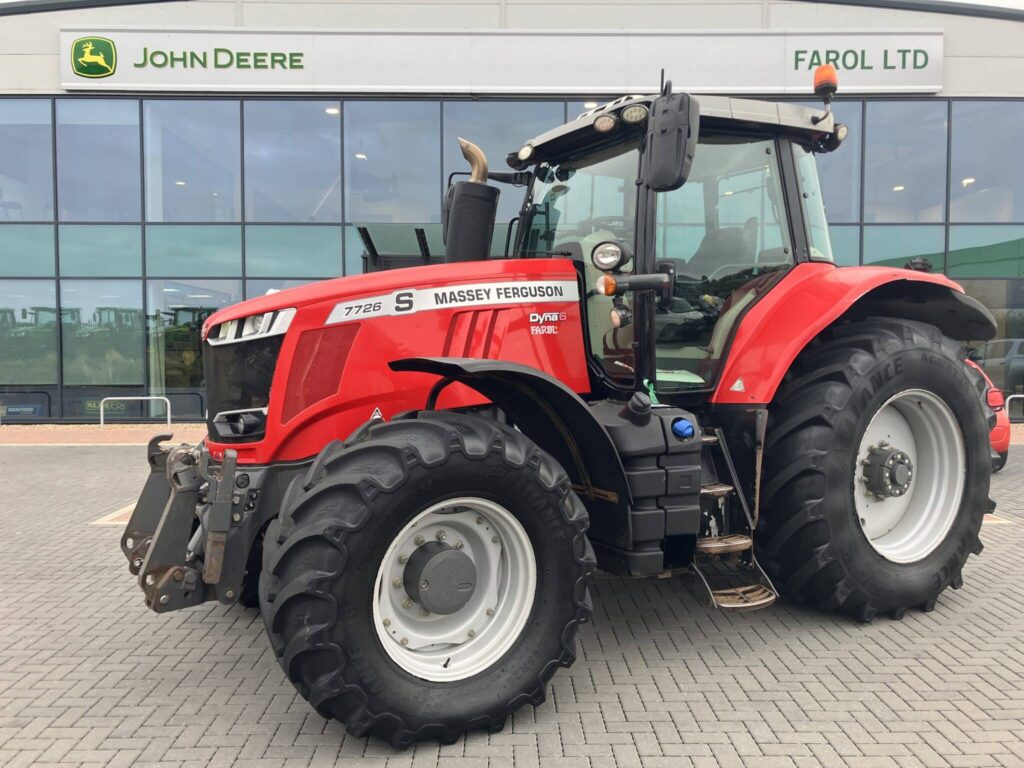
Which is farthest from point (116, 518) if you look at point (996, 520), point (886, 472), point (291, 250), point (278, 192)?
point (278, 192)

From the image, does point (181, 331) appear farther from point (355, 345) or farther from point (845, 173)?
point (845, 173)

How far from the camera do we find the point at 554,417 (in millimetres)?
3215

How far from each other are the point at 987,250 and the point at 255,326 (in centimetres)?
1521

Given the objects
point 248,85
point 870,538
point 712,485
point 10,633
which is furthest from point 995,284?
point 10,633

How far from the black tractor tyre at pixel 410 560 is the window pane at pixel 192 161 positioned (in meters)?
12.9

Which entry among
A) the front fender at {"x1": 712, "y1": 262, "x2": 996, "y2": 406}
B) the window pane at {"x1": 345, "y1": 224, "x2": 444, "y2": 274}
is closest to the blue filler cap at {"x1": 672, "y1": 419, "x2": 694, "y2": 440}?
the front fender at {"x1": 712, "y1": 262, "x2": 996, "y2": 406}

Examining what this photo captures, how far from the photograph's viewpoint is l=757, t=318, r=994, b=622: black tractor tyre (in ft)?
11.9

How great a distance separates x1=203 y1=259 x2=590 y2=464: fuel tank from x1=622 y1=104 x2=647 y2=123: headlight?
864 mm

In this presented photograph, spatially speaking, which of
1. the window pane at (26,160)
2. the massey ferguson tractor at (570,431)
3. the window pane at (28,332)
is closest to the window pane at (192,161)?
the window pane at (26,160)

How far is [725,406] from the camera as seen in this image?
148 inches

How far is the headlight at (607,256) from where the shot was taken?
333 cm

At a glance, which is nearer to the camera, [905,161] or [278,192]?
[905,161]

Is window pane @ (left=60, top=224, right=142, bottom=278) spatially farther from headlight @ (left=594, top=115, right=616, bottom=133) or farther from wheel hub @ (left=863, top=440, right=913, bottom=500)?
wheel hub @ (left=863, top=440, right=913, bottom=500)

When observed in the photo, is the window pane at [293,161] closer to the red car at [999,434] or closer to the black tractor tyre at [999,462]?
the red car at [999,434]
